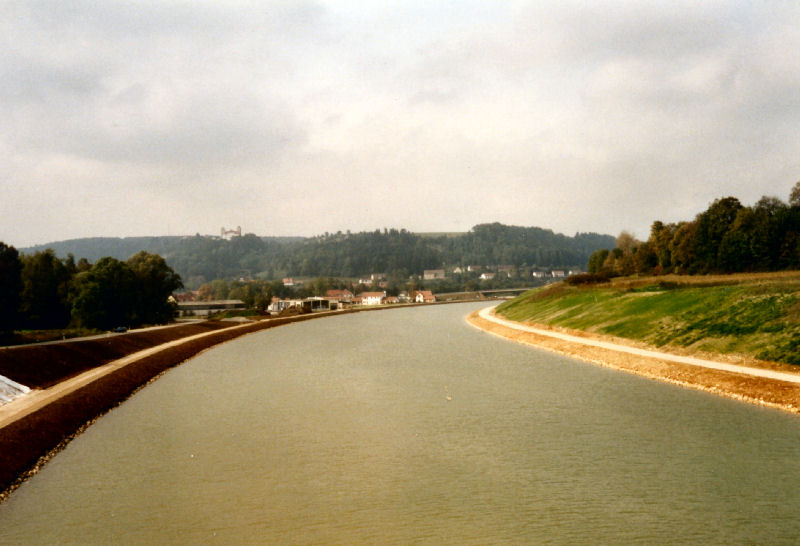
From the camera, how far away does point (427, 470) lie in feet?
68.0

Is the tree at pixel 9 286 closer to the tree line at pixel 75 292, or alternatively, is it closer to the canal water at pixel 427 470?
the tree line at pixel 75 292

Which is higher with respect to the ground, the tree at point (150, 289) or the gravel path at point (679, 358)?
the tree at point (150, 289)

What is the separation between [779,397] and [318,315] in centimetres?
Answer: 13187

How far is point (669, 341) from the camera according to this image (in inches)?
1747

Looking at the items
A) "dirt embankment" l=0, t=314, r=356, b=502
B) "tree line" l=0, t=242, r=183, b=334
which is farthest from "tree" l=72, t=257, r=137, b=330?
"dirt embankment" l=0, t=314, r=356, b=502

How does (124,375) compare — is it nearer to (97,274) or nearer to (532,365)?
(532,365)

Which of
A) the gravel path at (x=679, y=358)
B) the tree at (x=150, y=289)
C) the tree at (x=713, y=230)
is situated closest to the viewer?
the gravel path at (x=679, y=358)

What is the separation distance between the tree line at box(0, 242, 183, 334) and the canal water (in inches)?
2140

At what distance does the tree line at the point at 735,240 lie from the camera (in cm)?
8112

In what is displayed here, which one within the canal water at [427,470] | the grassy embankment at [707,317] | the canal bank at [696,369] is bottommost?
the canal water at [427,470]

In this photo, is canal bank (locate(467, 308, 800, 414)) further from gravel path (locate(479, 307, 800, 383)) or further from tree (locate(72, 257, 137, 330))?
tree (locate(72, 257, 137, 330))

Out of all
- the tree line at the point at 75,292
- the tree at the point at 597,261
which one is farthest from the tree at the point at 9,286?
the tree at the point at 597,261

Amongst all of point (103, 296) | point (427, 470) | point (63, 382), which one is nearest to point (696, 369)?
point (427, 470)

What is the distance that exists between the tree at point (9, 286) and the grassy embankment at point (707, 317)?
66.9m
